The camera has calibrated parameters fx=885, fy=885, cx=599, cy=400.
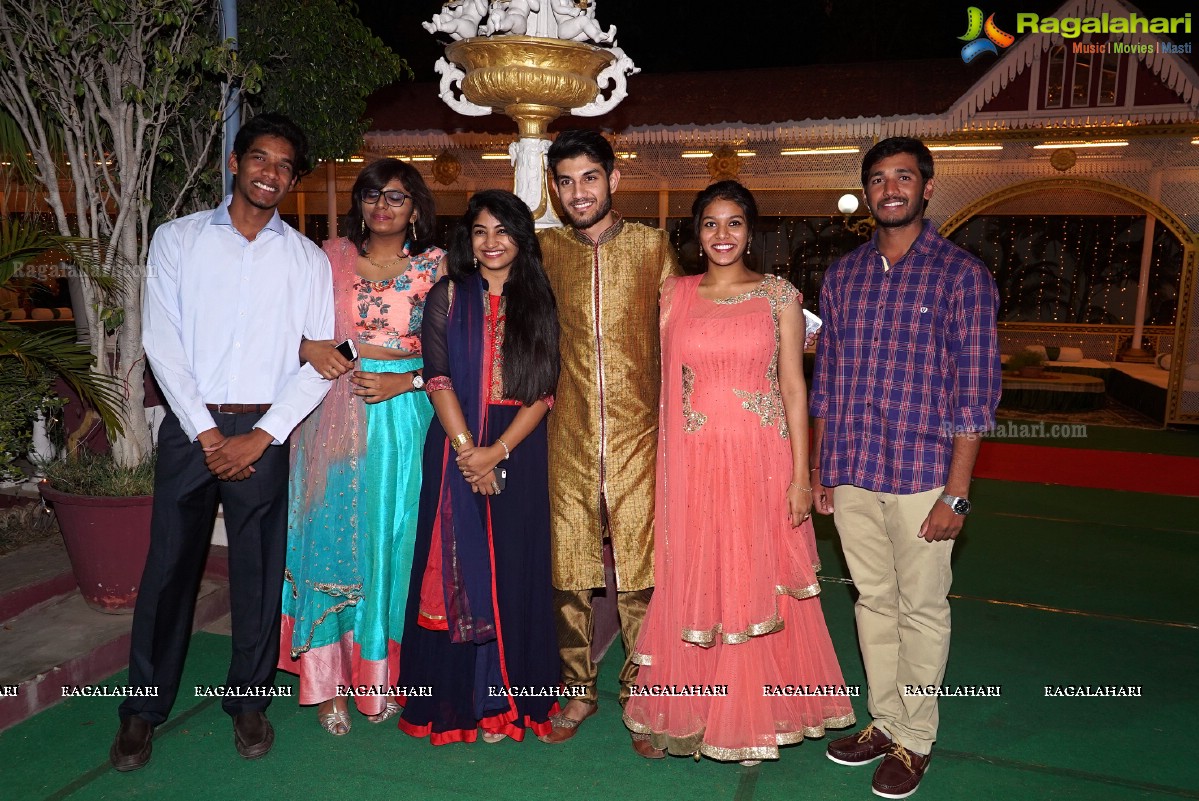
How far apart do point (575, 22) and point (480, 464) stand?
188cm

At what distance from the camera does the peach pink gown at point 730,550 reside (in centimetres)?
267

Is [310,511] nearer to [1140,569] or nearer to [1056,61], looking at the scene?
[1140,569]

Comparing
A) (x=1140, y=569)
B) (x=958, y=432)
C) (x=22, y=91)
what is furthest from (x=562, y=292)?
(x=1140, y=569)

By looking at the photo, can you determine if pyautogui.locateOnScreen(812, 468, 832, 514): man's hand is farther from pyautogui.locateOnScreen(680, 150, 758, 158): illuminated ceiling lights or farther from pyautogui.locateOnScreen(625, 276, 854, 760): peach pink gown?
pyautogui.locateOnScreen(680, 150, 758, 158): illuminated ceiling lights

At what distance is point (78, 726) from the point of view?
296 cm

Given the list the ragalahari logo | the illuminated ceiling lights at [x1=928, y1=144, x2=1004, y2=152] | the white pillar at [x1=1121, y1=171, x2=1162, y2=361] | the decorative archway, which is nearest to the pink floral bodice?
the decorative archway

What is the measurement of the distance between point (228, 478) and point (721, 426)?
1525 mm

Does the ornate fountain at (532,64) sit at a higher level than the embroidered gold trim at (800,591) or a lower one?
higher

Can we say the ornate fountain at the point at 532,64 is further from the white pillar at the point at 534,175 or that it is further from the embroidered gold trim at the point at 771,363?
the embroidered gold trim at the point at 771,363

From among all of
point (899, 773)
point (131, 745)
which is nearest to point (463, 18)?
point (131, 745)

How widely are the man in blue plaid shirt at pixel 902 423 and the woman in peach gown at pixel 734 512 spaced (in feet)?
0.50

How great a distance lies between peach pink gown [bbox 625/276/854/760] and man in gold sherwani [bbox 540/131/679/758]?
0.41ft

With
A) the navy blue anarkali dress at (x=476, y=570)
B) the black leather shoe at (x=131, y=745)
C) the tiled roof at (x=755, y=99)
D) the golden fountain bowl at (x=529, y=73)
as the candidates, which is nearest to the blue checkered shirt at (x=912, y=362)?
the navy blue anarkali dress at (x=476, y=570)

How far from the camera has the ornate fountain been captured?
11.4 feet
